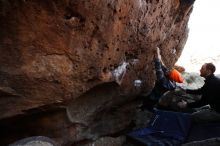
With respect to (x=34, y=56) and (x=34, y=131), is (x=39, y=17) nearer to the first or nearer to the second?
(x=34, y=56)

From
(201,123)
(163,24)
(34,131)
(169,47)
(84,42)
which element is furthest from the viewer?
(169,47)

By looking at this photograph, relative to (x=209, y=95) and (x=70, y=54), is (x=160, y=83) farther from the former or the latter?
(x=70, y=54)

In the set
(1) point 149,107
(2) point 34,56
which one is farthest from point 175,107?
(2) point 34,56

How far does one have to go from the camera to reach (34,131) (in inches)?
251

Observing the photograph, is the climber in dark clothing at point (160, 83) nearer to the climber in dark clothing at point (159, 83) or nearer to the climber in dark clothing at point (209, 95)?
the climber in dark clothing at point (159, 83)

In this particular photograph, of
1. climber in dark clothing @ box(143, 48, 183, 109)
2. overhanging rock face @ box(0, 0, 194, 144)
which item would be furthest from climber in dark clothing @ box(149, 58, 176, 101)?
overhanging rock face @ box(0, 0, 194, 144)

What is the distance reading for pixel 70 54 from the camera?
570cm

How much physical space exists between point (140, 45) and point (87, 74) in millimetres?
1755

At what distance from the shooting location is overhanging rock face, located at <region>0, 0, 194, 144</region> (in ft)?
17.3

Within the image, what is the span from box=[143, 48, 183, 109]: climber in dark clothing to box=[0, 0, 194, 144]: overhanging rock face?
58 centimetres

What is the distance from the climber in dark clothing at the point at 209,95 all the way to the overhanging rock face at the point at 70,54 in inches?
57.0

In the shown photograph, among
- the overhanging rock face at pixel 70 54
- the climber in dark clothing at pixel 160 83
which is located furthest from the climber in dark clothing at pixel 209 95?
the overhanging rock face at pixel 70 54

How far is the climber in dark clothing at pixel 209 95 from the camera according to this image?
698cm

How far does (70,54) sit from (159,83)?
307cm
